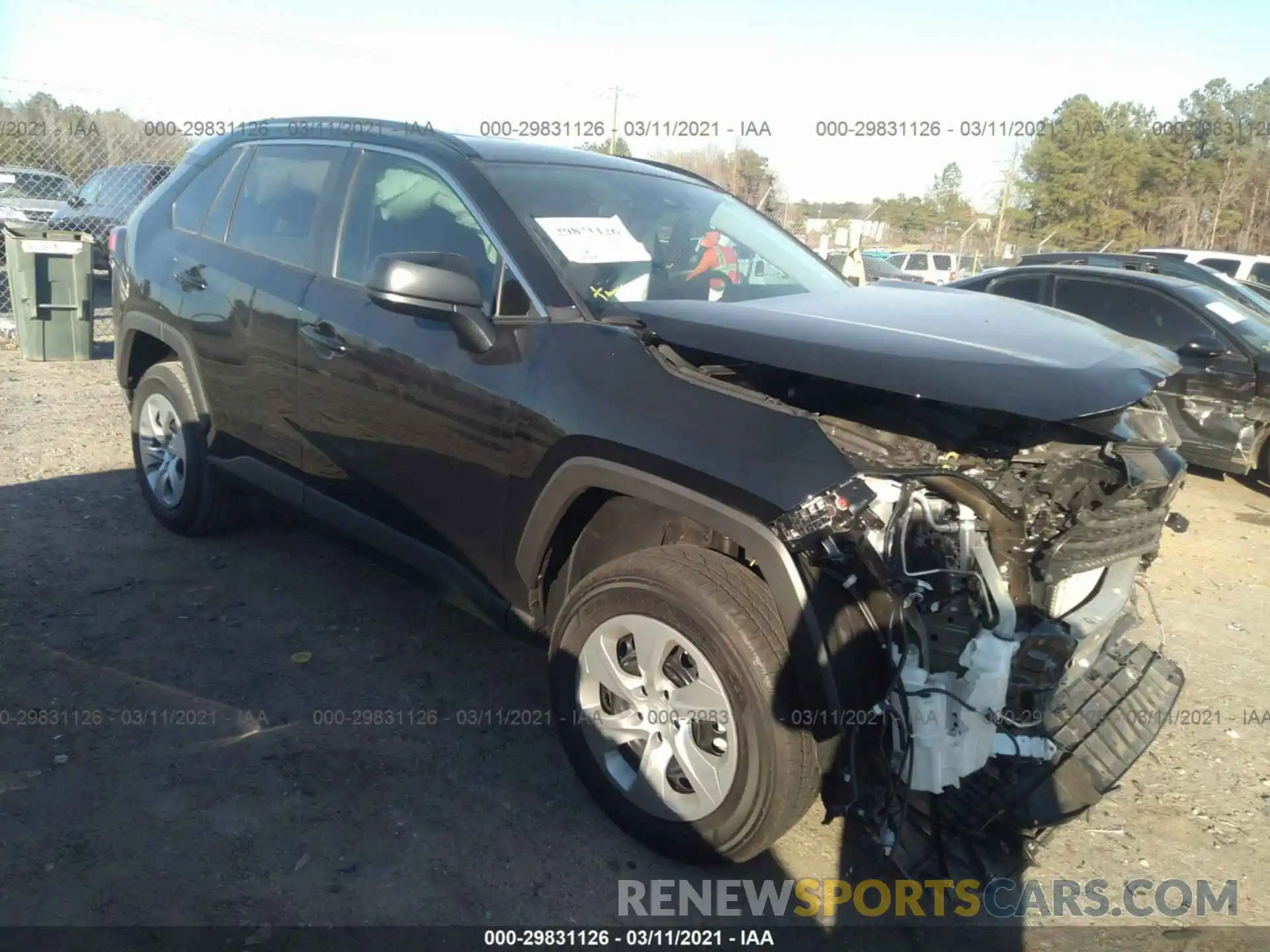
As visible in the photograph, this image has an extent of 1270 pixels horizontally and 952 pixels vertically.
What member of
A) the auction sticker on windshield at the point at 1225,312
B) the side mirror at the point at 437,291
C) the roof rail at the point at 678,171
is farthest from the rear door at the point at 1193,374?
the side mirror at the point at 437,291

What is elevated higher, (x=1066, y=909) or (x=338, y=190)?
(x=338, y=190)

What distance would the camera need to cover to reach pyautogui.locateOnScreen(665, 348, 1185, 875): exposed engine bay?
7.78 ft

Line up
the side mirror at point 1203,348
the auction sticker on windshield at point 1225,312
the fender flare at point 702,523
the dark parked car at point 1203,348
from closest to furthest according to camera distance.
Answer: the fender flare at point 702,523 < the side mirror at point 1203,348 < the dark parked car at point 1203,348 < the auction sticker on windshield at point 1225,312

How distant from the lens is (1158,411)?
9.80 feet

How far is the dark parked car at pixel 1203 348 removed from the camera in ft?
23.0

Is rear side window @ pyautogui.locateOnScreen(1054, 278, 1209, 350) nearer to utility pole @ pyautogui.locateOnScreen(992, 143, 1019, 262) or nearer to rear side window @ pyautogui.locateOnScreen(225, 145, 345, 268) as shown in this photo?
rear side window @ pyautogui.locateOnScreen(225, 145, 345, 268)

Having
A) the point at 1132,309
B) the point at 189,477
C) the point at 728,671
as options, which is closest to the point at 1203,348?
the point at 1132,309

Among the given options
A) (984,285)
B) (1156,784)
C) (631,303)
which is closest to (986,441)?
(631,303)

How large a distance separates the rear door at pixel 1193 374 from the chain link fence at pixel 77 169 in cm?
1086

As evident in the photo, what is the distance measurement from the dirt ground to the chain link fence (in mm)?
8970

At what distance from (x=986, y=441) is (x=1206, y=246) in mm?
38832

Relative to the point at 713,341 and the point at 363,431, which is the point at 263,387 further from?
the point at 713,341

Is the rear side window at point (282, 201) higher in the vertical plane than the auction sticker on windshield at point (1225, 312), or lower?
higher

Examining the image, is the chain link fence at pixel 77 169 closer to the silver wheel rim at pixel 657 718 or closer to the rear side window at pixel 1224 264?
the silver wheel rim at pixel 657 718
